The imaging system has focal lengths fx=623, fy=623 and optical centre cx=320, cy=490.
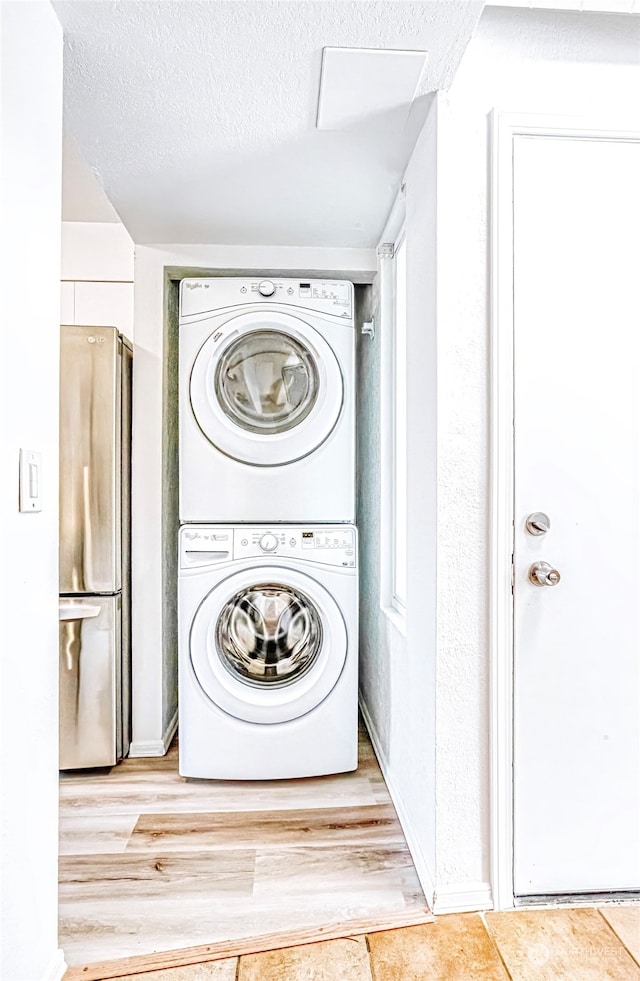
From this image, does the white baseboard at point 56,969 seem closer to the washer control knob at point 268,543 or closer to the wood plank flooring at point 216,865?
the wood plank flooring at point 216,865

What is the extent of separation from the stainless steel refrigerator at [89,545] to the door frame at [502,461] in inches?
57.4

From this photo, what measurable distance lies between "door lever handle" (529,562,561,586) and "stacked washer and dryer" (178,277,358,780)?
2.84ft

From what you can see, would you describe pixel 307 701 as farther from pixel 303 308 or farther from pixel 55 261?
pixel 55 261

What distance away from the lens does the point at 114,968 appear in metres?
1.42

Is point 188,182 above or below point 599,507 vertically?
above

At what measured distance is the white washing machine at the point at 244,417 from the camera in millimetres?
2348

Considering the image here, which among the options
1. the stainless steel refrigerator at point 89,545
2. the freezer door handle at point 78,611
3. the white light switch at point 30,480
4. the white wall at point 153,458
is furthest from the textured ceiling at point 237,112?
the freezer door handle at point 78,611

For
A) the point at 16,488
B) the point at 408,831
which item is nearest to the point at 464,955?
the point at 408,831

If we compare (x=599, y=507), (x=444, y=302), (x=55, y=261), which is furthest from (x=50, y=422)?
(x=599, y=507)

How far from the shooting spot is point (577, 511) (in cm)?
163

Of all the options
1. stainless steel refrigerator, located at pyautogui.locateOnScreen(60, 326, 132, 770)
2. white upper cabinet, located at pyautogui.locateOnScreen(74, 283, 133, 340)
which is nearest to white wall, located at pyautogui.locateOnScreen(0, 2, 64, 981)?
stainless steel refrigerator, located at pyautogui.locateOnScreen(60, 326, 132, 770)

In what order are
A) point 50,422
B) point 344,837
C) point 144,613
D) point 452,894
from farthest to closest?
point 144,613
point 344,837
point 452,894
point 50,422

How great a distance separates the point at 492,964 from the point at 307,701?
40.9 inches

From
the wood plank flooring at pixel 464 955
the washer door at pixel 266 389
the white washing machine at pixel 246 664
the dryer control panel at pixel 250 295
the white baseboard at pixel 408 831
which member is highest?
the dryer control panel at pixel 250 295
